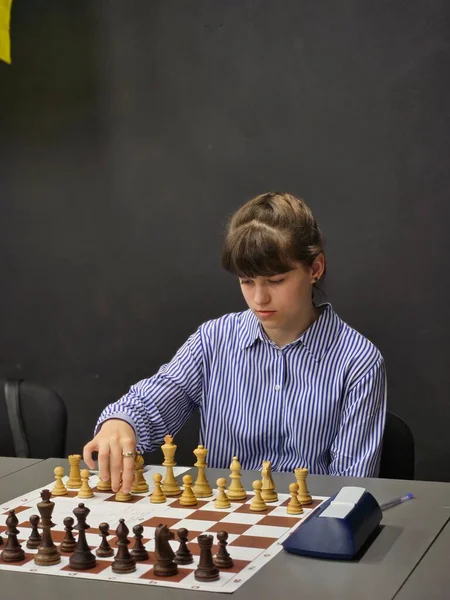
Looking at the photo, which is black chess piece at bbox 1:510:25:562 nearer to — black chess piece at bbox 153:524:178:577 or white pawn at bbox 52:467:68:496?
black chess piece at bbox 153:524:178:577

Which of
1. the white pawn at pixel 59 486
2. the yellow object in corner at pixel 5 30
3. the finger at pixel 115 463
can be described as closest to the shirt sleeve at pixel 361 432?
the finger at pixel 115 463

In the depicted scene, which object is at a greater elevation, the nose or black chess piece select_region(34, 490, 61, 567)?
the nose

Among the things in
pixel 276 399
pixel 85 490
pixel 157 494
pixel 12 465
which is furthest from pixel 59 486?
pixel 276 399

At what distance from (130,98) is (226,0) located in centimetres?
51

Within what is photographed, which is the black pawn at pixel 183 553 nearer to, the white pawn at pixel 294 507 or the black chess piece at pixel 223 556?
the black chess piece at pixel 223 556

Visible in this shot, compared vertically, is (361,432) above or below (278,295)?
below

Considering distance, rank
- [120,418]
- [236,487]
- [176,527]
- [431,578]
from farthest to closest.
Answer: [120,418] < [236,487] < [176,527] < [431,578]

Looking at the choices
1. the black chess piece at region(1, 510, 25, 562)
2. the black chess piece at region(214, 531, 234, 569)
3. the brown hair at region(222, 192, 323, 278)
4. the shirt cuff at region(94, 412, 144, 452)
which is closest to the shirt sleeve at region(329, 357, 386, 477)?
the brown hair at region(222, 192, 323, 278)

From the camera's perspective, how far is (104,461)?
6.50 feet

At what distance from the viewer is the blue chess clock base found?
1.49 meters

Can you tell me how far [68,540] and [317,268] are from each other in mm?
1169

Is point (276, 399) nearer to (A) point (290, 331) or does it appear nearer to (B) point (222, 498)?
(A) point (290, 331)

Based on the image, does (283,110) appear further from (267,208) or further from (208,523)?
(208,523)

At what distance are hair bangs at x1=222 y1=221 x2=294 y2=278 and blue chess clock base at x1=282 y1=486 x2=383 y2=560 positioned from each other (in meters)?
0.84
